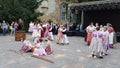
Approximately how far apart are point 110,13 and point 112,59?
45.3ft

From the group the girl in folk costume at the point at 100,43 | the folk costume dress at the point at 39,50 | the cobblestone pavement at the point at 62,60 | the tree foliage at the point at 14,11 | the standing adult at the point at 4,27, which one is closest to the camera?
the cobblestone pavement at the point at 62,60

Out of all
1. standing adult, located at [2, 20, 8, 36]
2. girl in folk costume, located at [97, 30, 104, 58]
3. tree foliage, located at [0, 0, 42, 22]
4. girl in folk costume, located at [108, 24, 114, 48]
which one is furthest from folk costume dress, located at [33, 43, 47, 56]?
tree foliage, located at [0, 0, 42, 22]

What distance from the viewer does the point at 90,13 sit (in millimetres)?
33875

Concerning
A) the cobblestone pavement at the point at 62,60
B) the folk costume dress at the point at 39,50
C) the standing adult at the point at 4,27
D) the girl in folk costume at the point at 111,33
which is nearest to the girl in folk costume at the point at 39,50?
the folk costume dress at the point at 39,50

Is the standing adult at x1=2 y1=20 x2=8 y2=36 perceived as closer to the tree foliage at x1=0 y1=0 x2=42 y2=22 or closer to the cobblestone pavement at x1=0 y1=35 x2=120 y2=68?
the tree foliage at x1=0 y1=0 x2=42 y2=22

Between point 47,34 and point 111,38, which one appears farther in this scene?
point 47,34

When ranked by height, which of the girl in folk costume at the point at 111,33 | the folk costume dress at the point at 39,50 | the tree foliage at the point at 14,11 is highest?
the tree foliage at the point at 14,11

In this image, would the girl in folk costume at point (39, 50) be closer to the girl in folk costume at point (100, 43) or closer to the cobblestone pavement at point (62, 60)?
the cobblestone pavement at point (62, 60)

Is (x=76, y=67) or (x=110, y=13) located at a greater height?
(x=110, y=13)

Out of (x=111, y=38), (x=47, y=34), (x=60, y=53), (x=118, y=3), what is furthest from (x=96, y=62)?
(x=118, y=3)

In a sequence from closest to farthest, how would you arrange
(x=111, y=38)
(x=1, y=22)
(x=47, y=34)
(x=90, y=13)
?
1. (x=111, y=38)
2. (x=47, y=34)
3. (x=90, y=13)
4. (x=1, y=22)

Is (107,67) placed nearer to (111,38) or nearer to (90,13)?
(111,38)

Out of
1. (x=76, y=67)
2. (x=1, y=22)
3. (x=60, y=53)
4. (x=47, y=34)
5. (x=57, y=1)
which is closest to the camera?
(x=76, y=67)

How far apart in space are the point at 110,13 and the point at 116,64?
49.9 feet
